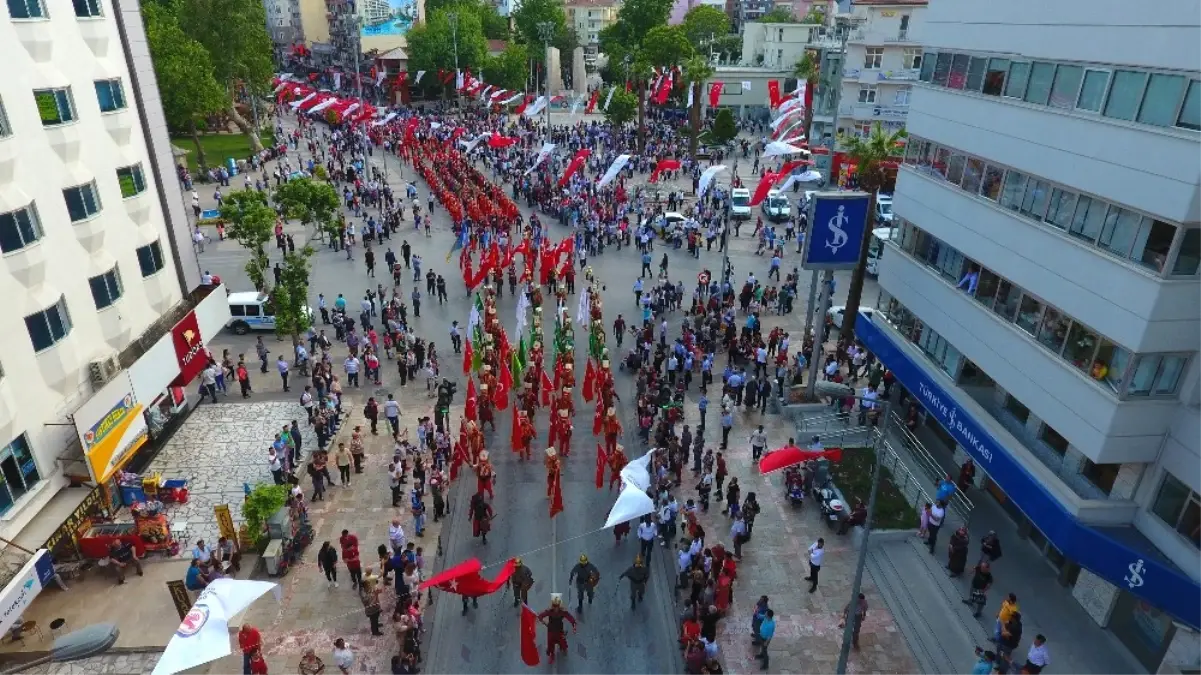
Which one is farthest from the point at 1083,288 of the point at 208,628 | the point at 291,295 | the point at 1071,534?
the point at 291,295

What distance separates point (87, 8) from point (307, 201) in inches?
640

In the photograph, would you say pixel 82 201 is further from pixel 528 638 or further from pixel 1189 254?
pixel 1189 254

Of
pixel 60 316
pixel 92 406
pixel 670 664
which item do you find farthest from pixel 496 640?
pixel 60 316

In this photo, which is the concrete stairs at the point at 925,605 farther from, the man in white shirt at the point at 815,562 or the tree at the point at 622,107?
the tree at the point at 622,107

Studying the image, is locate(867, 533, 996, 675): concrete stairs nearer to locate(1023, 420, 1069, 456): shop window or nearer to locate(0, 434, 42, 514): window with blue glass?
locate(1023, 420, 1069, 456): shop window

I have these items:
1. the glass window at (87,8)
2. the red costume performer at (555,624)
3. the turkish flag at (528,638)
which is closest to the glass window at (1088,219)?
the red costume performer at (555,624)

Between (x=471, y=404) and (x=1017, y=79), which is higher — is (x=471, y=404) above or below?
below

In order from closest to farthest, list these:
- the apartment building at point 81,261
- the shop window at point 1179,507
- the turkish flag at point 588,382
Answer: the shop window at point 1179,507
the apartment building at point 81,261
the turkish flag at point 588,382

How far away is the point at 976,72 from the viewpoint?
19.5 meters

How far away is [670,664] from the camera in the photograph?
1568 cm

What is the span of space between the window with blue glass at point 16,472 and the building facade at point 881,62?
45.9 metres

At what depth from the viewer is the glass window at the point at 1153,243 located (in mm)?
13820

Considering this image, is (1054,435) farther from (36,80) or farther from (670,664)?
(36,80)

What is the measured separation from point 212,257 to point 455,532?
28515 mm
